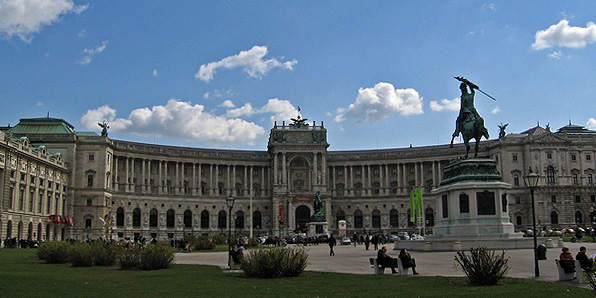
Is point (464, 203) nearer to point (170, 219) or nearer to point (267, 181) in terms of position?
point (170, 219)

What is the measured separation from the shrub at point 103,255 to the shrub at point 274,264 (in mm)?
13298

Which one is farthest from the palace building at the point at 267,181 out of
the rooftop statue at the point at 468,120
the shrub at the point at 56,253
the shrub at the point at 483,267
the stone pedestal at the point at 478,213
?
the shrub at the point at 483,267

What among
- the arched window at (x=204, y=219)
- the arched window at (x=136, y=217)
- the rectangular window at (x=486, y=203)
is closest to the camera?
the rectangular window at (x=486, y=203)

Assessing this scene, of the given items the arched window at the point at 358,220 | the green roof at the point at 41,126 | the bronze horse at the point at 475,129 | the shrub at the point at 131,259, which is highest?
the green roof at the point at 41,126

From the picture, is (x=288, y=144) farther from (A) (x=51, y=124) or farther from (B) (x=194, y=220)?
(A) (x=51, y=124)

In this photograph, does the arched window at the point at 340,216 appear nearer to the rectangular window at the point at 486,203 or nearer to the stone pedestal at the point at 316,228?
the stone pedestal at the point at 316,228

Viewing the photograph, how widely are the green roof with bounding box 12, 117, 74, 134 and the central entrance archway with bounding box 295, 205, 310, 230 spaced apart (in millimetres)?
48025

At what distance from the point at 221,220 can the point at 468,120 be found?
8401 centimetres

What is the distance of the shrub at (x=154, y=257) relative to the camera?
31.6 metres

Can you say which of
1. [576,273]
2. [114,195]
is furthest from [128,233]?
[576,273]

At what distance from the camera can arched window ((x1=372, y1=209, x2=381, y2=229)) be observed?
123500 mm

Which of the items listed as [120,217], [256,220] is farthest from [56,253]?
[256,220]

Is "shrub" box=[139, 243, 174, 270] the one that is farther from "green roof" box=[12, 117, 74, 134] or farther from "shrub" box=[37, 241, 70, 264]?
"green roof" box=[12, 117, 74, 134]

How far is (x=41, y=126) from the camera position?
329 feet
